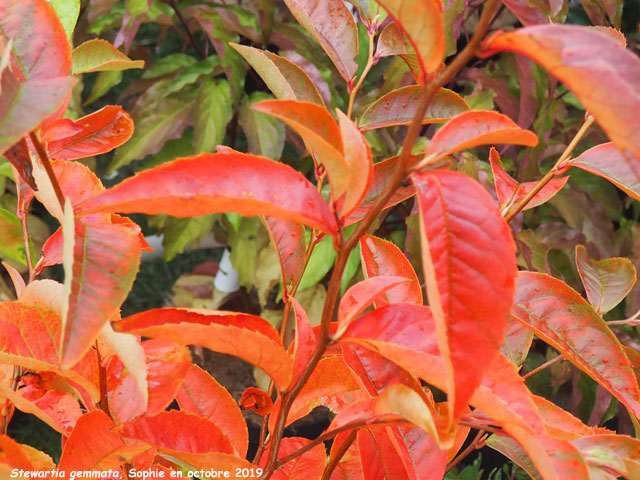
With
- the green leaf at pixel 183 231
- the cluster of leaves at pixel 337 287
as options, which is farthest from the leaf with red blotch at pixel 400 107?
the green leaf at pixel 183 231

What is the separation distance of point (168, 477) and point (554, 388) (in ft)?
2.90

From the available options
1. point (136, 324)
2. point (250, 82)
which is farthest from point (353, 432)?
point (250, 82)

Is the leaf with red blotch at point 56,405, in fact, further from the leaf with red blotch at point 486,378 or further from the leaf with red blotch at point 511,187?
the leaf with red blotch at point 511,187

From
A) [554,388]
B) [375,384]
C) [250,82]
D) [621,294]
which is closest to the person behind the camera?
[375,384]

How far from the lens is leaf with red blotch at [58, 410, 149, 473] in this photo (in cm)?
34

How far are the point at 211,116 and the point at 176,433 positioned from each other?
2.74 ft

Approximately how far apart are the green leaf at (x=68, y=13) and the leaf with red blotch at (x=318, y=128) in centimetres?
26

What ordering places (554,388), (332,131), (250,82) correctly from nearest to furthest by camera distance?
(332,131)
(554,388)
(250,82)

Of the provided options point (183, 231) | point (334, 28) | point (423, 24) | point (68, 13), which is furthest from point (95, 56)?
point (183, 231)

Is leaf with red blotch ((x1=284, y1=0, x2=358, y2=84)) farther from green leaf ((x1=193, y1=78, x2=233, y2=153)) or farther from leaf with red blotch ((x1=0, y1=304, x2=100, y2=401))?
green leaf ((x1=193, y1=78, x2=233, y2=153))

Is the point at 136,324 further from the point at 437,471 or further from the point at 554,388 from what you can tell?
the point at 554,388

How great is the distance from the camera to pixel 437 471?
380mm

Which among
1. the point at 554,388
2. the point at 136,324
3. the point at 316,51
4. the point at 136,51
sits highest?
the point at 136,324

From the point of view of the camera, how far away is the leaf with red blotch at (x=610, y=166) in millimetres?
405
